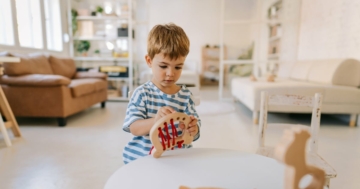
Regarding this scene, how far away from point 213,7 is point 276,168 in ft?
22.8

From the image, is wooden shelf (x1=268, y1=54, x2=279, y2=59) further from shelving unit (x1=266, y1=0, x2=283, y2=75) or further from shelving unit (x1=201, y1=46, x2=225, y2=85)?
shelving unit (x1=201, y1=46, x2=225, y2=85)

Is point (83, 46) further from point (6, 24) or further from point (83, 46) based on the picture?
point (6, 24)

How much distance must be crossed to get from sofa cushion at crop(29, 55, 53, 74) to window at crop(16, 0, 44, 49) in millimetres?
476

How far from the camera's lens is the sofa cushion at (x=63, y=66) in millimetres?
3423

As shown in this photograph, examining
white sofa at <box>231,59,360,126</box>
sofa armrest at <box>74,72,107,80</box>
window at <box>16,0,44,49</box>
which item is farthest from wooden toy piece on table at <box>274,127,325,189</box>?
window at <box>16,0,44,49</box>

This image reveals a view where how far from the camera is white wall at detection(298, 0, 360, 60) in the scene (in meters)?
2.82

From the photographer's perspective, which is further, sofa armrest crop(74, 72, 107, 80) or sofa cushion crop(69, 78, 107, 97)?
sofa armrest crop(74, 72, 107, 80)

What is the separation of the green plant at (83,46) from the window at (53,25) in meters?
0.34

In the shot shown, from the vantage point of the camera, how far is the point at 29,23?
352 cm

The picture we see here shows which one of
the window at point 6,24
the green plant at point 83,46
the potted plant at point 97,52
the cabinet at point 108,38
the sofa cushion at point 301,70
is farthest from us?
the potted plant at point 97,52

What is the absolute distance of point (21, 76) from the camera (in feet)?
8.57

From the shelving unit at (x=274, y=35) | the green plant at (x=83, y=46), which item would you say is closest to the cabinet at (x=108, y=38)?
the green plant at (x=83, y=46)

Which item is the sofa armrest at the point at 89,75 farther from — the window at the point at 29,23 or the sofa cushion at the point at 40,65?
the window at the point at 29,23

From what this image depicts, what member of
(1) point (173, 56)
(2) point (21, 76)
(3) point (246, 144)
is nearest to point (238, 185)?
(1) point (173, 56)
